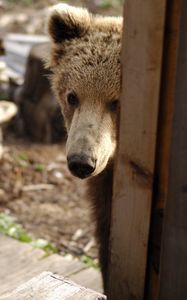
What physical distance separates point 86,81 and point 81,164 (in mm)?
691

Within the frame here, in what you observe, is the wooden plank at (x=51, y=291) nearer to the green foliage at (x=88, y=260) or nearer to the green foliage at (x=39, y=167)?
the green foliage at (x=88, y=260)

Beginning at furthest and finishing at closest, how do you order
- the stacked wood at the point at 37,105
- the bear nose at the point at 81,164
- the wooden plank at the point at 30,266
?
the stacked wood at the point at 37,105 < the wooden plank at the point at 30,266 < the bear nose at the point at 81,164

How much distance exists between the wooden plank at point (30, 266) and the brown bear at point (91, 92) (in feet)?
2.25

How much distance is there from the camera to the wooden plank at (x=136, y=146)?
5.17 feet

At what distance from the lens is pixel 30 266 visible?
397cm

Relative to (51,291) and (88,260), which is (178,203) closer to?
(51,291)

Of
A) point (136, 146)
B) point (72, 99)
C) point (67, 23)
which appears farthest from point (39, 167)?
A: point (136, 146)

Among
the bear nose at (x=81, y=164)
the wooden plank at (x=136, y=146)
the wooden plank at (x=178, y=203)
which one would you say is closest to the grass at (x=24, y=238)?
the bear nose at (x=81, y=164)

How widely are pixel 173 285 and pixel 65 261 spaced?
250 cm

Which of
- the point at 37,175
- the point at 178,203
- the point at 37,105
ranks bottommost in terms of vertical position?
the point at 37,175

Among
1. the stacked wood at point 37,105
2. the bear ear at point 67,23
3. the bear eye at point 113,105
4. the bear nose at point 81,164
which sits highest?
the bear ear at point 67,23

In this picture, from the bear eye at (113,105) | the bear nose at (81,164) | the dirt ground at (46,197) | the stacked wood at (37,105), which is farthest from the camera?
the stacked wood at (37,105)

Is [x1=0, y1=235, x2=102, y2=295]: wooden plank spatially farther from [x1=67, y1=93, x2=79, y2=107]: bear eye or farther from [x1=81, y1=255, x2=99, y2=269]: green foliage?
[x1=67, y1=93, x2=79, y2=107]: bear eye

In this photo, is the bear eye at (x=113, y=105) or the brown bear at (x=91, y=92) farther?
the bear eye at (x=113, y=105)
